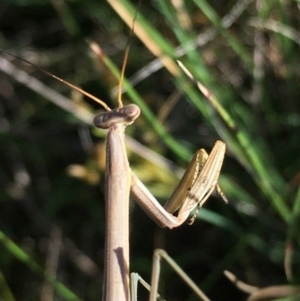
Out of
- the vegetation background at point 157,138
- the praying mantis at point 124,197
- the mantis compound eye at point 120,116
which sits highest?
the vegetation background at point 157,138

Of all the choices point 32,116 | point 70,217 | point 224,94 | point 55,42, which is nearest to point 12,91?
point 32,116

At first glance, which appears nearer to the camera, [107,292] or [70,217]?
[107,292]

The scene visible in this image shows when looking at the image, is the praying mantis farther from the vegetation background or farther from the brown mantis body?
the vegetation background

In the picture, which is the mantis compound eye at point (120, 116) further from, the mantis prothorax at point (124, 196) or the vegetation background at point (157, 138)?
the vegetation background at point (157, 138)

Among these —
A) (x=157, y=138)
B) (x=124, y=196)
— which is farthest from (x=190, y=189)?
(x=157, y=138)

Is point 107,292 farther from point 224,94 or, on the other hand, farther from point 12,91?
point 12,91

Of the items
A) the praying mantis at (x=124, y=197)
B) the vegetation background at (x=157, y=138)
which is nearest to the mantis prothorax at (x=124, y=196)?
the praying mantis at (x=124, y=197)
